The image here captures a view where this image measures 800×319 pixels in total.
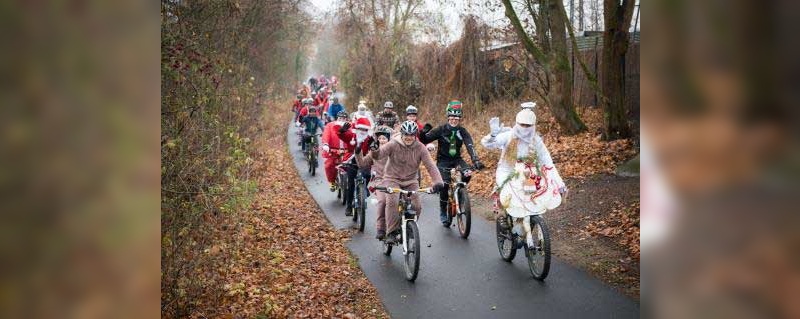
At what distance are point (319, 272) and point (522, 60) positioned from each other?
624 inches

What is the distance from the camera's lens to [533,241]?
803 cm

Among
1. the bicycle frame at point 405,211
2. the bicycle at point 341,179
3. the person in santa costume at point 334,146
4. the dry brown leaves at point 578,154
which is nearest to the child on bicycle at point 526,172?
the bicycle frame at point 405,211

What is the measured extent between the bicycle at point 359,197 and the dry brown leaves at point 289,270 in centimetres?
49

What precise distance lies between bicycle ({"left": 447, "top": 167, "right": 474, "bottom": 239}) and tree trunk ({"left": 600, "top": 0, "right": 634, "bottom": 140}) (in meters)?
6.38

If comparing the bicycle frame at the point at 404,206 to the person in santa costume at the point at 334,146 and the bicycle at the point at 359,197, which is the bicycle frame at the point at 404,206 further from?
the person in santa costume at the point at 334,146

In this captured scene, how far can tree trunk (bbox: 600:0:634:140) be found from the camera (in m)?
15.3

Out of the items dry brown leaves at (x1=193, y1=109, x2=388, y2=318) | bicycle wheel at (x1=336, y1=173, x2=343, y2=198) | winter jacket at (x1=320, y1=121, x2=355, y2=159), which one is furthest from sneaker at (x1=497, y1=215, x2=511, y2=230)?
bicycle wheel at (x1=336, y1=173, x2=343, y2=198)

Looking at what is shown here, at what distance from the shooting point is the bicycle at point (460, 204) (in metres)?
10.2

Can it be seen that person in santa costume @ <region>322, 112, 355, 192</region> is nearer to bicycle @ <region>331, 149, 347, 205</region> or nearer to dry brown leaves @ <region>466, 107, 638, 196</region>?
bicycle @ <region>331, 149, 347, 205</region>

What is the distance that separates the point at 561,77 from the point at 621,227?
7989 millimetres
